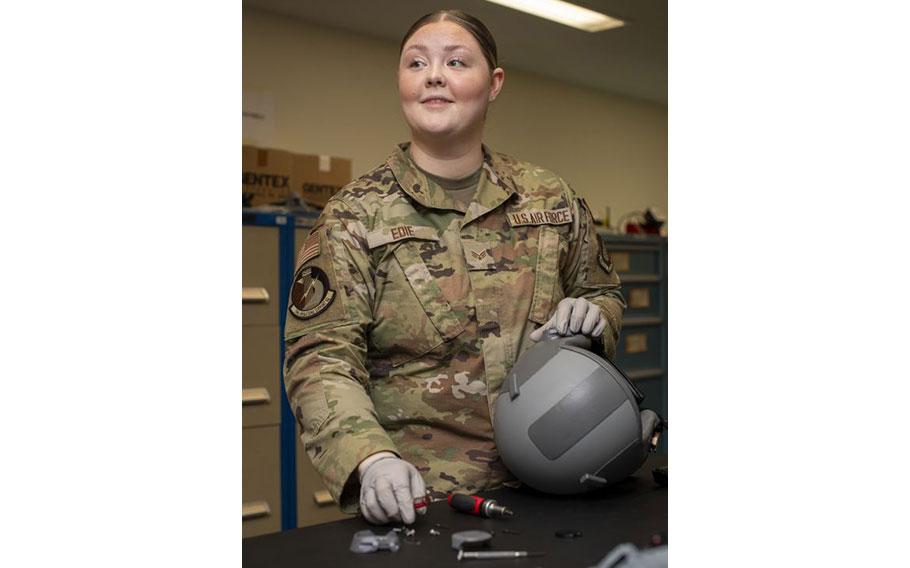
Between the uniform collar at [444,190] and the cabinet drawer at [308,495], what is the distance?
210cm

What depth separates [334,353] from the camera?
1472mm

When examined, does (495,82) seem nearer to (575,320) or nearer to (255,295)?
(575,320)

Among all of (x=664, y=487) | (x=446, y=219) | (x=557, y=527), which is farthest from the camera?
(x=446, y=219)

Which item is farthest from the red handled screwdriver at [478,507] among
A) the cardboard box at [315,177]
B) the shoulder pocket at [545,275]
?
the cardboard box at [315,177]

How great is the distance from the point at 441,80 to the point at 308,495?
95.0 inches

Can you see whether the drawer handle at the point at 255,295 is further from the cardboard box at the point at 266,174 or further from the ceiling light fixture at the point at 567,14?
the ceiling light fixture at the point at 567,14

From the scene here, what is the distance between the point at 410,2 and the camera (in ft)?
16.8

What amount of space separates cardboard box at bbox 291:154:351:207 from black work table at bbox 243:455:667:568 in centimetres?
305

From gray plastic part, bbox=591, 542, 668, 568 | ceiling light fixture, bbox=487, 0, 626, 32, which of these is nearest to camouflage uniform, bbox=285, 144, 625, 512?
gray plastic part, bbox=591, 542, 668, 568

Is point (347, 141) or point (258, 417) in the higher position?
point (347, 141)

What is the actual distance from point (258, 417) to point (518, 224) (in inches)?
81.8

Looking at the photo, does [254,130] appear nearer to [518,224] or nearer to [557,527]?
[518,224]

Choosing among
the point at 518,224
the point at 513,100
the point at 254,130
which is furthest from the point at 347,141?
the point at 518,224
